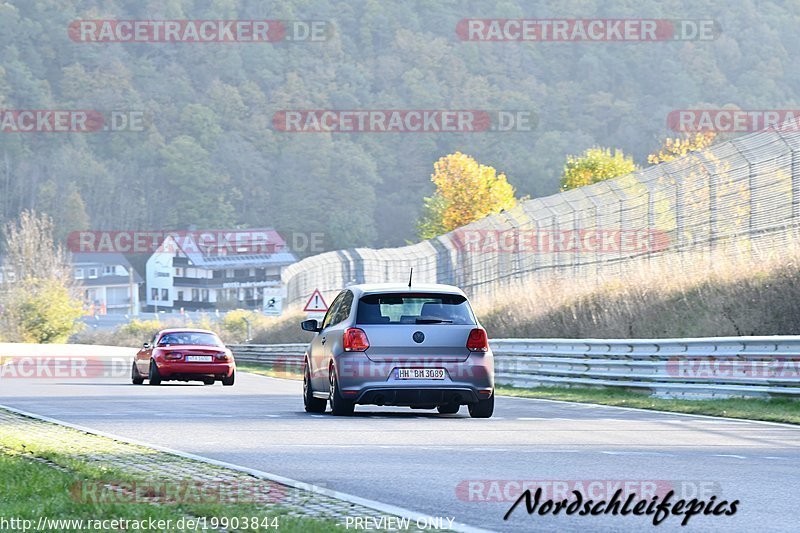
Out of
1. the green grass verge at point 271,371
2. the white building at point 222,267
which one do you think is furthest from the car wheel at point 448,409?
the white building at point 222,267

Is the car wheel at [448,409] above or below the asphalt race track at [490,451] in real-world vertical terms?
above

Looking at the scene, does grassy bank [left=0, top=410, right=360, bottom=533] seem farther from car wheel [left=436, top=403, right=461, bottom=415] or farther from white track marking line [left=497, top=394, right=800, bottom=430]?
white track marking line [left=497, top=394, right=800, bottom=430]

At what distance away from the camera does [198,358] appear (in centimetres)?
3042

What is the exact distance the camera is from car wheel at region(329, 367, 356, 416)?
706 inches

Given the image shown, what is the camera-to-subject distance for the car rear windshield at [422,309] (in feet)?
58.9

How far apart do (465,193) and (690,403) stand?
115730 mm

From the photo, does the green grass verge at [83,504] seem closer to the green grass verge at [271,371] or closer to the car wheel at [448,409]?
the car wheel at [448,409]

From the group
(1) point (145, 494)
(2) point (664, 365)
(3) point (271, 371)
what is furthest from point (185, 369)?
(1) point (145, 494)

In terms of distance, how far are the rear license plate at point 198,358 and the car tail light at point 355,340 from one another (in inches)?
514

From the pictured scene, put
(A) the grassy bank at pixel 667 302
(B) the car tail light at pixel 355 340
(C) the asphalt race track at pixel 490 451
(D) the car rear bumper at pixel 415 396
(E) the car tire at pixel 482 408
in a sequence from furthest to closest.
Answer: (A) the grassy bank at pixel 667 302 → (E) the car tire at pixel 482 408 → (B) the car tail light at pixel 355 340 → (D) the car rear bumper at pixel 415 396 → (C) the asphalt race track at pixel 490 451

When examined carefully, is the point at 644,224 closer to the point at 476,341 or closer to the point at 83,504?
the point at 476,341

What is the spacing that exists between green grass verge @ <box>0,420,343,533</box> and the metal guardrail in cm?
1021

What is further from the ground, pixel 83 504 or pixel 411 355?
pixel 411 355

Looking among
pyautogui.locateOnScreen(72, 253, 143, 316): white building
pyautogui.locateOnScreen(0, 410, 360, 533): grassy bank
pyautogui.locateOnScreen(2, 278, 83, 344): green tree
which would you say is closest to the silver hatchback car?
pyautogui.locateOnScreen(0, 410, 360, 533): grassy bank
